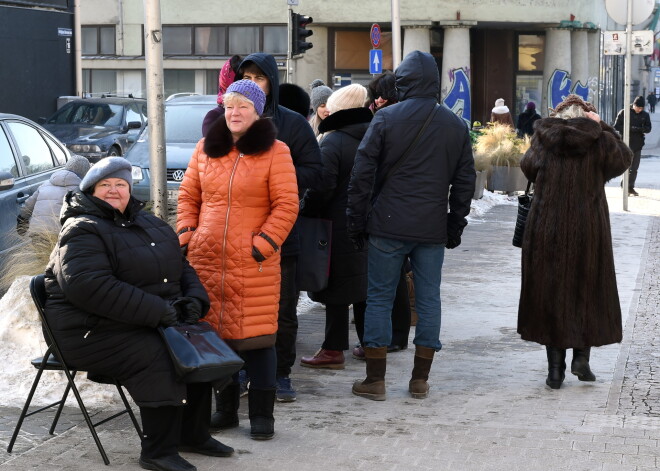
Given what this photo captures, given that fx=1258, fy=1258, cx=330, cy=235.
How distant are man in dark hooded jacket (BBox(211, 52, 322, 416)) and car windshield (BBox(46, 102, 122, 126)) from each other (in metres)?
17.7

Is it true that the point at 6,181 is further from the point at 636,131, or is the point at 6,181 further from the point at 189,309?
the point at 636,131

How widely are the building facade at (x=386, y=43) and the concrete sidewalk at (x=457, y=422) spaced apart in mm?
29541

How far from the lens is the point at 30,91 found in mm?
25219

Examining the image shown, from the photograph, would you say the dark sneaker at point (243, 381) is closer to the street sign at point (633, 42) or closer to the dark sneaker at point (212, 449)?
the dark sneaker at point (212, 449)

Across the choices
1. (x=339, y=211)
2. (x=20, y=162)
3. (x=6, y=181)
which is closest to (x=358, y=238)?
(x=339, y=211)

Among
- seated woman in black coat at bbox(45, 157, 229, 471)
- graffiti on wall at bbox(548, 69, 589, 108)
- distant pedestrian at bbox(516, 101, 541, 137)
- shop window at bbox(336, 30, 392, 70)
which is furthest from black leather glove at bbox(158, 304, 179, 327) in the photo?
shop window at bbox(336, 30, 392, 70)

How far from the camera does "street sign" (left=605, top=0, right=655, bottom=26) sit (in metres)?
18.7

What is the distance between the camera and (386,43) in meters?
40.5

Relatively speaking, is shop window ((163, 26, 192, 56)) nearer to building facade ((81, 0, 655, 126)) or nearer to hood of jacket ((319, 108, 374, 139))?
Answer: building facade ((81, 0, 655, 126))

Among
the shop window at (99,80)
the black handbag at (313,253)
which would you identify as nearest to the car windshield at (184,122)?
the black handbag at (313,253)

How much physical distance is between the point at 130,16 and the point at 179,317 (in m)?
38.6

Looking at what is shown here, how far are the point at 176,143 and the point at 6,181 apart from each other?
583cm

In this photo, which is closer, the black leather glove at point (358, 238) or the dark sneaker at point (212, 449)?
the dark sneaker at point (212, 449)

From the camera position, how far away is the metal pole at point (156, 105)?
8.31 m
